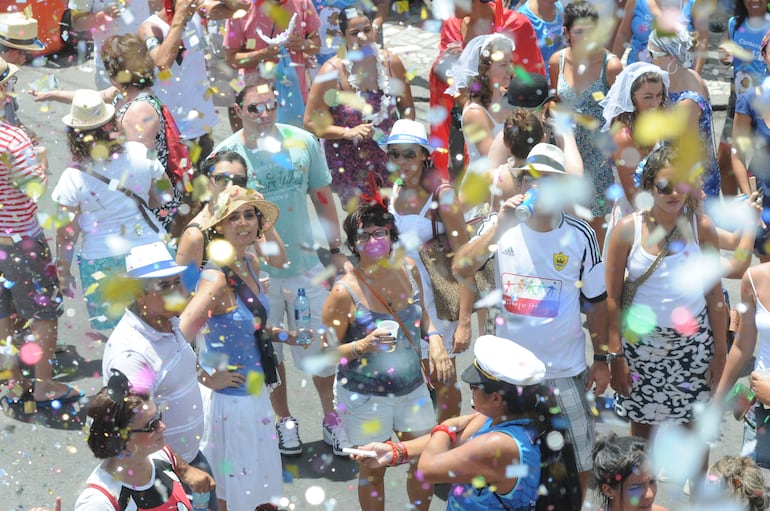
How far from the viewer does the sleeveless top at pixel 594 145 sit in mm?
6352

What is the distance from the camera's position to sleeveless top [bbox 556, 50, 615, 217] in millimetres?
6352

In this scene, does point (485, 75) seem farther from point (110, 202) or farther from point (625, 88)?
point (110, 202)

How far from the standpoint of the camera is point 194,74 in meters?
7.18

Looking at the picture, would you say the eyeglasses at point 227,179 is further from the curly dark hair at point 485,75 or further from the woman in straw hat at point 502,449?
the woman in straw hat at point 502,449

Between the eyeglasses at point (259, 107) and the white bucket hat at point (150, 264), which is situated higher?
the white bucket hat at point (150, 264)

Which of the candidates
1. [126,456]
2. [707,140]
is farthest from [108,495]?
[707,140]

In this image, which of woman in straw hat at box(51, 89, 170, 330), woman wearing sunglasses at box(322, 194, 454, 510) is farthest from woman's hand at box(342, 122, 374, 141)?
woman wearing sunglasses at box(322, 194, 454, 510)

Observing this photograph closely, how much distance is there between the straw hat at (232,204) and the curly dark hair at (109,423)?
1.28 metres

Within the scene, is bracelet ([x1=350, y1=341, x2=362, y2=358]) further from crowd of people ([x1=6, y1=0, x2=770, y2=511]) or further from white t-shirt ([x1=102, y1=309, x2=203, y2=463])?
white t-shirt ([x1=102, y1=309, x2=203, y2=463])

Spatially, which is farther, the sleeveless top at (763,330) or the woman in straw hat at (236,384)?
the woman in straw hat at (236,384)

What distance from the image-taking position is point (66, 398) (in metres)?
5.75

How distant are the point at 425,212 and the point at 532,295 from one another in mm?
890

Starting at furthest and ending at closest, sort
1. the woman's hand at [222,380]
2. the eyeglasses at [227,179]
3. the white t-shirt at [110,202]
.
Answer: the white t-shirt at [110,202] < the eyeglasses at [227,179] < the woman's hand at [222,380]

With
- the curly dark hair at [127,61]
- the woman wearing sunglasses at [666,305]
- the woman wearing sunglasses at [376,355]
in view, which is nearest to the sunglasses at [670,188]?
the woman wearing sunglasses at [666,305]
